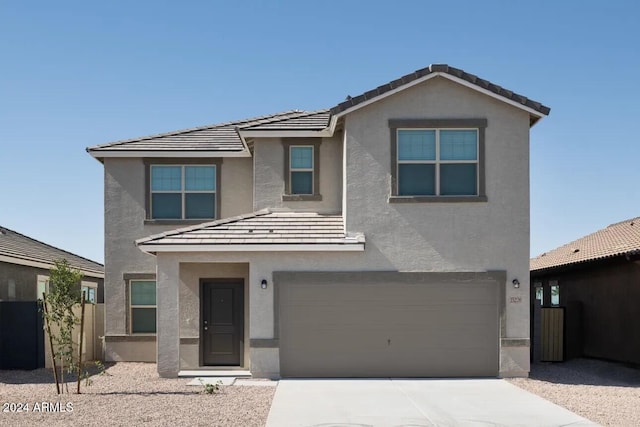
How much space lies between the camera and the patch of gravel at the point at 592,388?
1204 cm

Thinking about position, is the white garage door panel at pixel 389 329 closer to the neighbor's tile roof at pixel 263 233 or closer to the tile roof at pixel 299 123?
the neighbor's tile roof at pixel 263 233

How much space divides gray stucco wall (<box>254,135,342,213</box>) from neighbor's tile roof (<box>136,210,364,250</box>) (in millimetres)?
726

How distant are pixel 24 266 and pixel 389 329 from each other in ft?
39.2

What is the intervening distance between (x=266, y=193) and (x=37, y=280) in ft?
30.1

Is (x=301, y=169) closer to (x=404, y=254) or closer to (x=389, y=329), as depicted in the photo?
(x=404, y=254)

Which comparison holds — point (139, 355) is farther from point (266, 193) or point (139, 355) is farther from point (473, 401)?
point (473, 401)

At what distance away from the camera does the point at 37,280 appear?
907 inches

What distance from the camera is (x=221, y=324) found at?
58.6 feet

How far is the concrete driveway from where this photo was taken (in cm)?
1135

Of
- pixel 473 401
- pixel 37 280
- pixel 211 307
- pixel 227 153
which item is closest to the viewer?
pixel 473 401

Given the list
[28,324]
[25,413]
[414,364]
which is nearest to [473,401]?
[414,364]

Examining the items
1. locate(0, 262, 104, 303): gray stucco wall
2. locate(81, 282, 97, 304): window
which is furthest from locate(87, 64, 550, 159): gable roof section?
locate(81, 282, 97, 304): window

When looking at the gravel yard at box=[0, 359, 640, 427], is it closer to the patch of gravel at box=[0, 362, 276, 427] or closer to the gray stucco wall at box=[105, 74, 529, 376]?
the patch of gravel at box=[0, 362, 276, 427]

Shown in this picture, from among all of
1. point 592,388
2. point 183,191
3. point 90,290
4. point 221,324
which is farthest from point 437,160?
point 90,290
